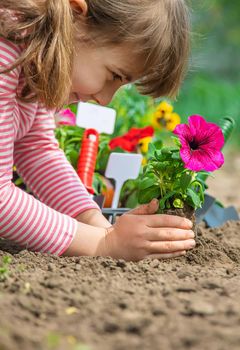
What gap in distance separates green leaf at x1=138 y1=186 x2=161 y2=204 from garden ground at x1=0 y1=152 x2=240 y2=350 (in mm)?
228

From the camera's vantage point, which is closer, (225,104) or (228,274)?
(228,274)

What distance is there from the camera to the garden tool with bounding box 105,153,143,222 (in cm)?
261

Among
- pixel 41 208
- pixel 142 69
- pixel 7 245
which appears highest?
pixel 142 69

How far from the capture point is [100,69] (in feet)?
6.66

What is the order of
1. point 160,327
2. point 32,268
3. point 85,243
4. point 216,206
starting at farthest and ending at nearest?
1. point 216,206
2. point 85,243
3. point 32,268
4. point 160,327

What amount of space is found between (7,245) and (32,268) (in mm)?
448

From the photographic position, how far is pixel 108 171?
105 inches

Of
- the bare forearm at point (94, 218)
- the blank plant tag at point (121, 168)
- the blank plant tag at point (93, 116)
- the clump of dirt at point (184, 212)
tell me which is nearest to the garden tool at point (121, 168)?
the blank plant tag at point (121, 168)

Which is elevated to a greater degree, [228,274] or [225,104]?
[225,104]

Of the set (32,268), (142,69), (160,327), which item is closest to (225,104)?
(142,69)

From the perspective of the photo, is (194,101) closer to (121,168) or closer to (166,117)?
(166,117)

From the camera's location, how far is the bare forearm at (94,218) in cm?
219

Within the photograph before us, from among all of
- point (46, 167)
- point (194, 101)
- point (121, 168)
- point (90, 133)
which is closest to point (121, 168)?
point (121, 168)

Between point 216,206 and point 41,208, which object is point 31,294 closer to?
point 41,208
